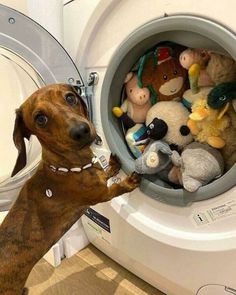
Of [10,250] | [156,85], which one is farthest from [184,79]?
[10,250]

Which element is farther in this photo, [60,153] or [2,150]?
[2,150]

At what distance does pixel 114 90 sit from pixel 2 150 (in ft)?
1.74

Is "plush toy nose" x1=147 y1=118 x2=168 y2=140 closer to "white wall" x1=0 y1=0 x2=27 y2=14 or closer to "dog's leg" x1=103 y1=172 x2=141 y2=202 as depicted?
"dog's leg" x1=103 y1=172 x2=141 y2=202

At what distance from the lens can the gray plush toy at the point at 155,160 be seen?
714 mm

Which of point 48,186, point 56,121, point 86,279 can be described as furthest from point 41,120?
point 86,279

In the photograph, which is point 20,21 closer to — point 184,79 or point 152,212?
point 184,79

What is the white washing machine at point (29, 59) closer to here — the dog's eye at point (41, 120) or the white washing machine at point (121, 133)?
the white washing machine at point (121, 133)

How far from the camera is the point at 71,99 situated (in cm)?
69

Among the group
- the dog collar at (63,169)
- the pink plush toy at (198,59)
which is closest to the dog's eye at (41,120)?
the dog collar at (63,169)

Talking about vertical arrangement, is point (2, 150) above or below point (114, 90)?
below

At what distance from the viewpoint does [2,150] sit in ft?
3.62

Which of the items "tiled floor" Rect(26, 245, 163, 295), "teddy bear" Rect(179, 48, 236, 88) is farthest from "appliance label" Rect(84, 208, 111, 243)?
"teddy bear" Rect(179, 48, 236, 88)

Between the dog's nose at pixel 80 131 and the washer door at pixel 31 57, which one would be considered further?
the washer door at pixel 31 57

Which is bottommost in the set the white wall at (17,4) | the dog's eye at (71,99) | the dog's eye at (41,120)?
the dog's eye at (41,120)
